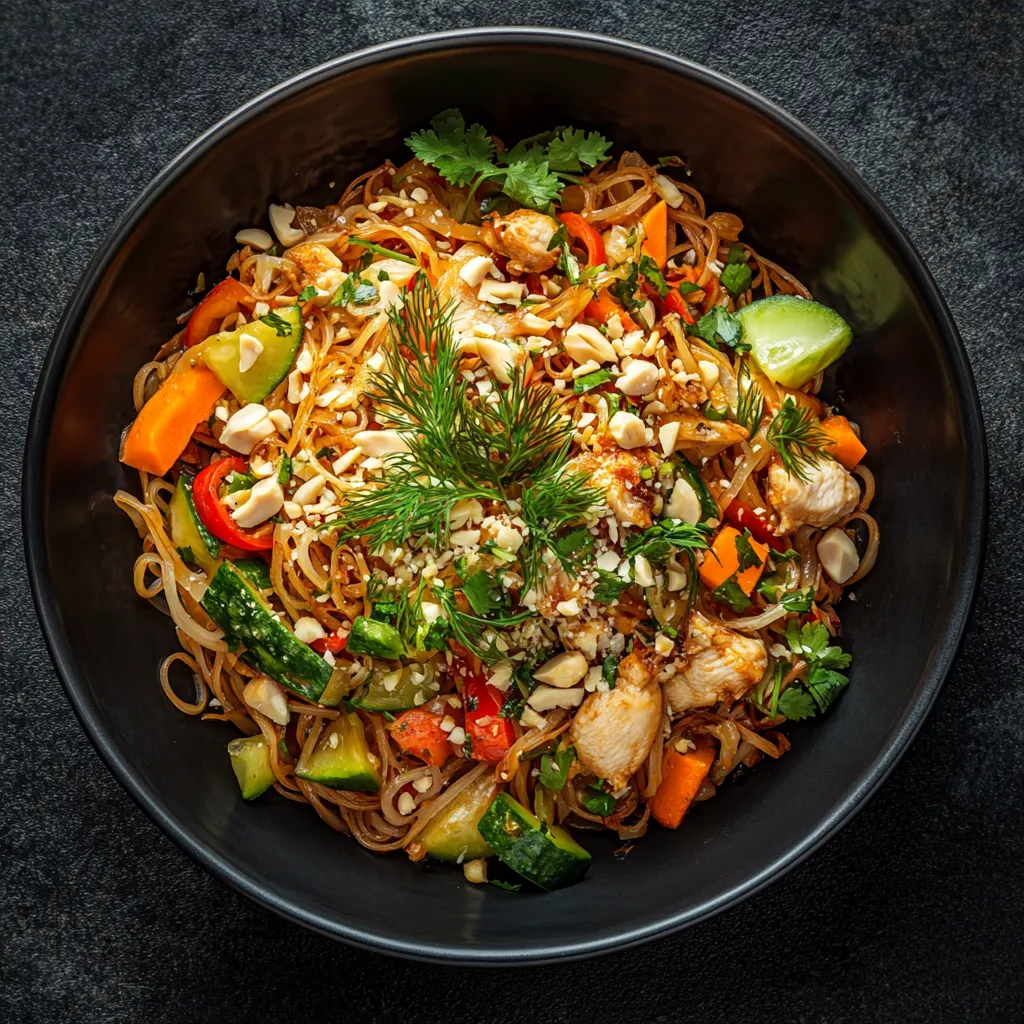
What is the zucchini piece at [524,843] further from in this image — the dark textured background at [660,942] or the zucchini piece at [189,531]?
the zucchini piece at [189,531]

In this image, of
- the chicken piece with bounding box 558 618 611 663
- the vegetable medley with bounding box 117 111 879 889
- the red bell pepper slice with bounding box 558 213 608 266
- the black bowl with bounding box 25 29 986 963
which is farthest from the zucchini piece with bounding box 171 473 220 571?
the red bell pepper slice with bounding box 558 213 608 266

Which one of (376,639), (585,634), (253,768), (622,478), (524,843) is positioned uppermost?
(622,478)

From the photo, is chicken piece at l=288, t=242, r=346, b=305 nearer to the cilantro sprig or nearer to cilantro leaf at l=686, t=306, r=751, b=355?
the cilantro sprig

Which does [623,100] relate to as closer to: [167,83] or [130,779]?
[167,83]

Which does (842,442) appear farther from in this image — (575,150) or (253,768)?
(253,768)

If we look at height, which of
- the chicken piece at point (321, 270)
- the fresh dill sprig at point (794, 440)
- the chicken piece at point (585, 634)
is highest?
the fresh dill sprig at point (794, 440)

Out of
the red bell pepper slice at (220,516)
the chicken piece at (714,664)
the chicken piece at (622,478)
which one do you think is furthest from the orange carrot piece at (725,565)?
the red bell pepper slice at (220,516)

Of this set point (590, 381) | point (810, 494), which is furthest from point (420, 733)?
point (810, 494)
